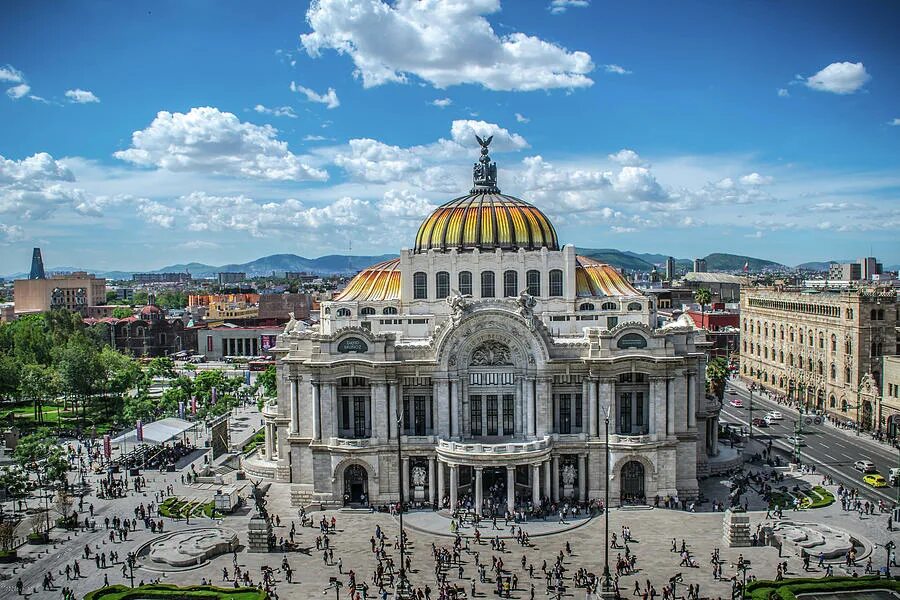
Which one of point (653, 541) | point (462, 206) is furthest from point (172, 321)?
point (653, 541)

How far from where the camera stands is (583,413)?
72938 mm

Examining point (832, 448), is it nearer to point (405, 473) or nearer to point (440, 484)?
point (440, 484)

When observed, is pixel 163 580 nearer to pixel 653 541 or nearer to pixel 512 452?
pixel 512 452

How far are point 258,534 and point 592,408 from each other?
30411mm

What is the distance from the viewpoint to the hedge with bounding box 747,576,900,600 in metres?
52.1

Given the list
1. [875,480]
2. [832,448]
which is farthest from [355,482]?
[832,448]

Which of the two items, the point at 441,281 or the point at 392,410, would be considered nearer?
the point at 392,410

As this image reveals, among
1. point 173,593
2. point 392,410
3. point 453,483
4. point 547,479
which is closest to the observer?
point 173,593

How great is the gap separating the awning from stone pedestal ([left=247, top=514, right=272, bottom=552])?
31.8m

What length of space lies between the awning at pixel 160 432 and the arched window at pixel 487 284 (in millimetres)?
39279

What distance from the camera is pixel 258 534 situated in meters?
62.8

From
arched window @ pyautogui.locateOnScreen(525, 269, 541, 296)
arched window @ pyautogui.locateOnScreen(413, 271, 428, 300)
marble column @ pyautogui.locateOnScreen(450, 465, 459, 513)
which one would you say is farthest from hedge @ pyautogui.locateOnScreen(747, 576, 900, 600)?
arched window @ pyautogui.locateOnScreen(413, 271, 428, 300)

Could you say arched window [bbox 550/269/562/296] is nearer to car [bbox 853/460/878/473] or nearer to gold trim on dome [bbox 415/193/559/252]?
gold trim on dome [bbox 415/193/559/252]

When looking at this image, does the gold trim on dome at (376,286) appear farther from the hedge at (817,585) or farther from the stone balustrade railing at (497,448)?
the hedge at (817,585)
